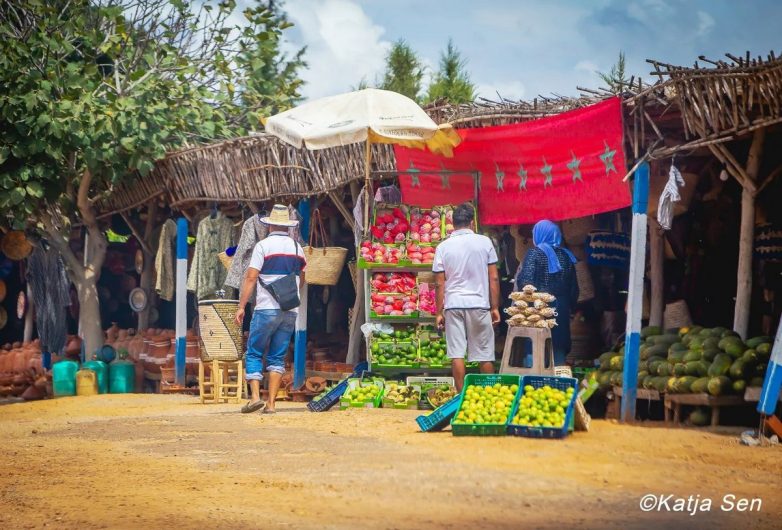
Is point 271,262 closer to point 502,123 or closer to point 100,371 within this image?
point 502,123

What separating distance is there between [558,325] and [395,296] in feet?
6.07

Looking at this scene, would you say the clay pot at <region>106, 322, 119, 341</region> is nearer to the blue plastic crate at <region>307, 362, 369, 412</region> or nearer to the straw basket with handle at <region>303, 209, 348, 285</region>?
the straw basket with handle at <region>303, 209, 348, 285</region>

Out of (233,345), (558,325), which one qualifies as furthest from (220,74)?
(558,325)

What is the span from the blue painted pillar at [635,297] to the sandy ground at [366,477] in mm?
431

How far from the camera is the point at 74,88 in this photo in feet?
50.4

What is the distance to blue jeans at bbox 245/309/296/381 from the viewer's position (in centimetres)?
1152

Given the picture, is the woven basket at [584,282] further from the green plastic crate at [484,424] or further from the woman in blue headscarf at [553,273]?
the green plastic crate at [484,424]

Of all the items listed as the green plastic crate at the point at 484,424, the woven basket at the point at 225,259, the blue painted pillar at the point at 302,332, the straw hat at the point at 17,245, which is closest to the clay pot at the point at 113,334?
the straw hat at the point at 17,245

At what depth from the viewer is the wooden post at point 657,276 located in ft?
37.1

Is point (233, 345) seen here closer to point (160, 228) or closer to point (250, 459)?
point (160, 228)

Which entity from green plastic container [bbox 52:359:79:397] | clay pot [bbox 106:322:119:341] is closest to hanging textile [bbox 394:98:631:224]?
green plastic container [bbox 52:359:79:397]

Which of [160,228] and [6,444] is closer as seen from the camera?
[6,444]

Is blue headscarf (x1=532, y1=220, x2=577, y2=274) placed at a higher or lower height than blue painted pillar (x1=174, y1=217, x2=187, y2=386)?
higher

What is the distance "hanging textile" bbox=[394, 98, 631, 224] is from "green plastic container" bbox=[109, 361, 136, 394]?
5441mm
